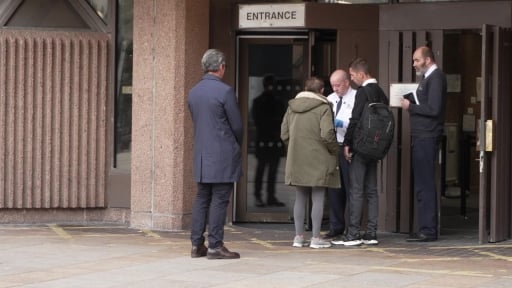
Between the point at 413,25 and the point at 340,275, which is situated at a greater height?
the point at 413,25

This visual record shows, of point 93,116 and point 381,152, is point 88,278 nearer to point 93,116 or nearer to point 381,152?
point 381,152

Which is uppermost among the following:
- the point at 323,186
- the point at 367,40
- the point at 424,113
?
the point at 367,40

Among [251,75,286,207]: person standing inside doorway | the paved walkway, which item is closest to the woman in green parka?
the paved walkway

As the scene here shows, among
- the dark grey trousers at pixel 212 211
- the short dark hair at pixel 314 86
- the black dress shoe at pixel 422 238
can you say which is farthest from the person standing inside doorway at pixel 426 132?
the dark grey trousers at pixel 212 211

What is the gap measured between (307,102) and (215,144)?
1241 millimetres

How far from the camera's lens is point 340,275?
8.73m

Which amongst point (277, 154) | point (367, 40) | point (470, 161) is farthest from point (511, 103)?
point (470, 161)

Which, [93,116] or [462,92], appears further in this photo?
[462,92]

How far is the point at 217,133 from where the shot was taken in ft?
31.2

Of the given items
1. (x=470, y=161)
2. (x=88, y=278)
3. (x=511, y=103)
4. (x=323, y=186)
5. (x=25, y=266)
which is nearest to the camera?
(x=88, y=278)

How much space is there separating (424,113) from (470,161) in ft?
16.3

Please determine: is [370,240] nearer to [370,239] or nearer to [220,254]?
[370,239]

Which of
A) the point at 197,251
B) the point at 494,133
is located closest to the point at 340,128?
the point at 494,133

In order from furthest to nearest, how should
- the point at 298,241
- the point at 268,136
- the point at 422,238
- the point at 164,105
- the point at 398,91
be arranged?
1. the point at 268,136
2. the point at 164,105
3. the point at 398,91
4. the point at 422,238
5. the point at 298,241
